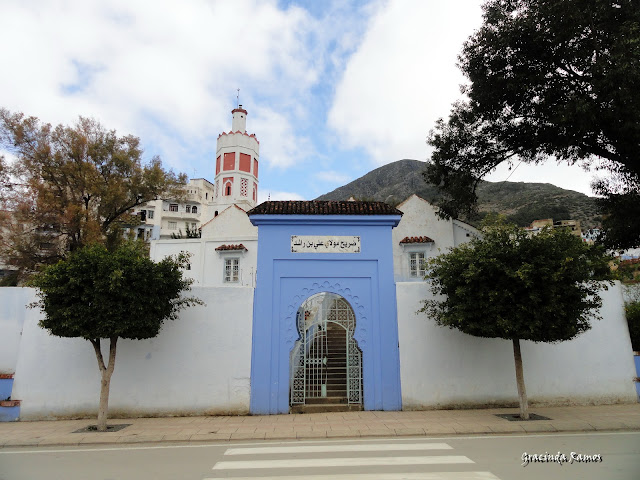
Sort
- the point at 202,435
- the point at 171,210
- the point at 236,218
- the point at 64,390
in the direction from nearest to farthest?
1. the point at 202,435
2. the point at 64,390
3. the point at 236,218
4. the point at 171,210

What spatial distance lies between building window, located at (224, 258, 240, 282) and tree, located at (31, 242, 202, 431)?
45.8 feet

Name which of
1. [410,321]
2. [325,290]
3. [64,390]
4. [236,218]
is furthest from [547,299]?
[236,218]

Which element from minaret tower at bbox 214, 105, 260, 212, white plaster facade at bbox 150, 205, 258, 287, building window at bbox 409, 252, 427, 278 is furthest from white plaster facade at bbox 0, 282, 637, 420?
minaret tower at bbox 214, 105, 260, 212

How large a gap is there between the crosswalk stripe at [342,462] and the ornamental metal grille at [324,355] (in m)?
4.14

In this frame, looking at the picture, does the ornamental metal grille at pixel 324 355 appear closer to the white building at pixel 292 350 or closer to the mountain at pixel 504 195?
the white building at pixel 292 350

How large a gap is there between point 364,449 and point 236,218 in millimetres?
18506

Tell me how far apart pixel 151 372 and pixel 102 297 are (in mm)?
2757

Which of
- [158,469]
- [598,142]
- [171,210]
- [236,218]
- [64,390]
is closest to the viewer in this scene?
[158,469]

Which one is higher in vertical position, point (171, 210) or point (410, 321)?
point (171, 210)

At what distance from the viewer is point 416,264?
2192 cm

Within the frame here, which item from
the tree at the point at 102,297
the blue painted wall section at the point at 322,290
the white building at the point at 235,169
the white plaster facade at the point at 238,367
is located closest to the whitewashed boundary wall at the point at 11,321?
the white plaster facade at the point at 238,367

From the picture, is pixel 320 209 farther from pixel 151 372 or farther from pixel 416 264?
pixel 416 264

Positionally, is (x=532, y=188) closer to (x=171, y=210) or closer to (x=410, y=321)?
(x=171, y=210)

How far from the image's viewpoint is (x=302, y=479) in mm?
5910
